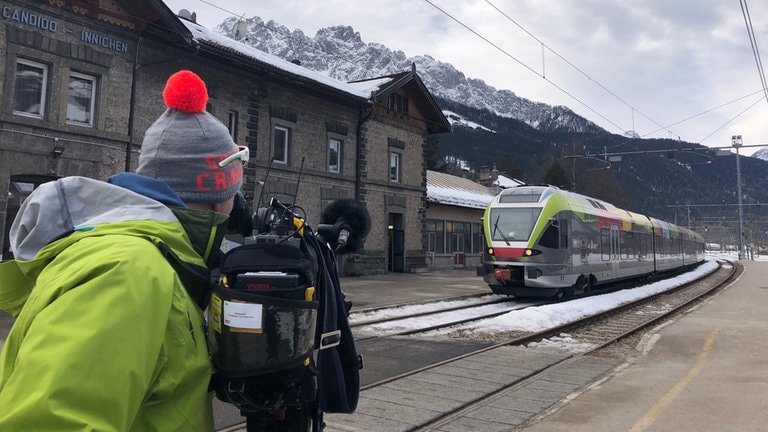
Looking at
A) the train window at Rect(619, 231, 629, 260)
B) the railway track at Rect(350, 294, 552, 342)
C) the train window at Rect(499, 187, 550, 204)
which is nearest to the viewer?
the railway track at Rect(350, 294, 552, 342)

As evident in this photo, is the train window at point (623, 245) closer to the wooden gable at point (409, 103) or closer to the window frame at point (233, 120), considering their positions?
the wooden gable at point (409, 103)

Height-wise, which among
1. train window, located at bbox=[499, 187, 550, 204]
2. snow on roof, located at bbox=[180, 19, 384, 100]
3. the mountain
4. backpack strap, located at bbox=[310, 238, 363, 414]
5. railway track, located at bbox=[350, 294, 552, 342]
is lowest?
railway track, located at bbox=[350, 294, 552, 342]

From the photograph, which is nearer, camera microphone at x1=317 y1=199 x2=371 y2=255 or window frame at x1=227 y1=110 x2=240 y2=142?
camera microphone at x1=317 y1=199 x2=371 y2=255

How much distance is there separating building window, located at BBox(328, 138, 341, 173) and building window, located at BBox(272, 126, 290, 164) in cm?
238

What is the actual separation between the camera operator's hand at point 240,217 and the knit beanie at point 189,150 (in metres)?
0.13

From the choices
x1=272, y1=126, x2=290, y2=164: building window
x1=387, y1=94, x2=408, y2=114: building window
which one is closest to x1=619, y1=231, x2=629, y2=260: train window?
x1=387, y1=94, x2=408, y2=114: building window

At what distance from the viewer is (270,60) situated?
69.0 ft

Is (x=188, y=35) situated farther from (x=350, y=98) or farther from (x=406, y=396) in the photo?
(x=406, y=396)

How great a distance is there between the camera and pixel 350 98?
77.8ft

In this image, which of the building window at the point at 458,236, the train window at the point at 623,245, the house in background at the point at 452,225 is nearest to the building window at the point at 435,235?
the house in background at the point at 452,225

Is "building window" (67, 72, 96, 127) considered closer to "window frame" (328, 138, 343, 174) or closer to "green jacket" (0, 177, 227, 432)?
"window frame" (328, 138, 343, 174)

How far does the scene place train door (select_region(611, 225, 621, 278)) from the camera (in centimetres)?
1877

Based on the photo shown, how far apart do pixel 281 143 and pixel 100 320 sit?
68.7 feet

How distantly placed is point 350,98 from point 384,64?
600 feet
